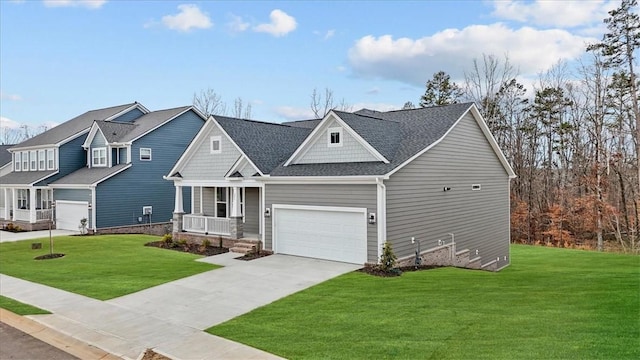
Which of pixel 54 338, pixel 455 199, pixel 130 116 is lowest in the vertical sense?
pixel 54 338

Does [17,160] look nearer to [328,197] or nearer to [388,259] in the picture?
[328,197]

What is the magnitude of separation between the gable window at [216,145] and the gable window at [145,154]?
10.3 meters

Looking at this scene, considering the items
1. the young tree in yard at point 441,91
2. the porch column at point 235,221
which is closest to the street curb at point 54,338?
the porch column at point 235,221

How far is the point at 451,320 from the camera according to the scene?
8.17 meters

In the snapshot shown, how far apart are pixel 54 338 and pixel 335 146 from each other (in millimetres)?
10583

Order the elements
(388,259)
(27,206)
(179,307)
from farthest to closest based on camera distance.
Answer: (27,206) < (388,259) < (179,307)

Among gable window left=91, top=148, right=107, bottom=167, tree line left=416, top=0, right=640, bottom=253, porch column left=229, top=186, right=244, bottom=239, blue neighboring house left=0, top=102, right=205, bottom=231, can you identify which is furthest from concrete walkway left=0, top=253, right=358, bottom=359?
tree line left=416, top=0, right=640, bottom=253

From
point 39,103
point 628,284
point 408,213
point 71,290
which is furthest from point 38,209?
point 628,284

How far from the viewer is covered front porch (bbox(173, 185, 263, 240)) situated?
18.6 metres

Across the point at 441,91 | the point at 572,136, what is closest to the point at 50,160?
the point at 441,91

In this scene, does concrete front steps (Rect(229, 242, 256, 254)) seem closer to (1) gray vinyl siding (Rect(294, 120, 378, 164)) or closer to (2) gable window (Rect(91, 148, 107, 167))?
(1) gray vinyl siding (Rect(294, 120, 378, 164))

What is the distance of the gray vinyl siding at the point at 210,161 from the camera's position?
19469mm

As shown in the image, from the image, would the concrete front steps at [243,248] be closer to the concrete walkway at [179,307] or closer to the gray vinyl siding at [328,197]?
the gray vinyl siding at [328,197]

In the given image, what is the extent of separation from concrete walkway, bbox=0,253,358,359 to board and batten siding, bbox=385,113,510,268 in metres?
2.61
